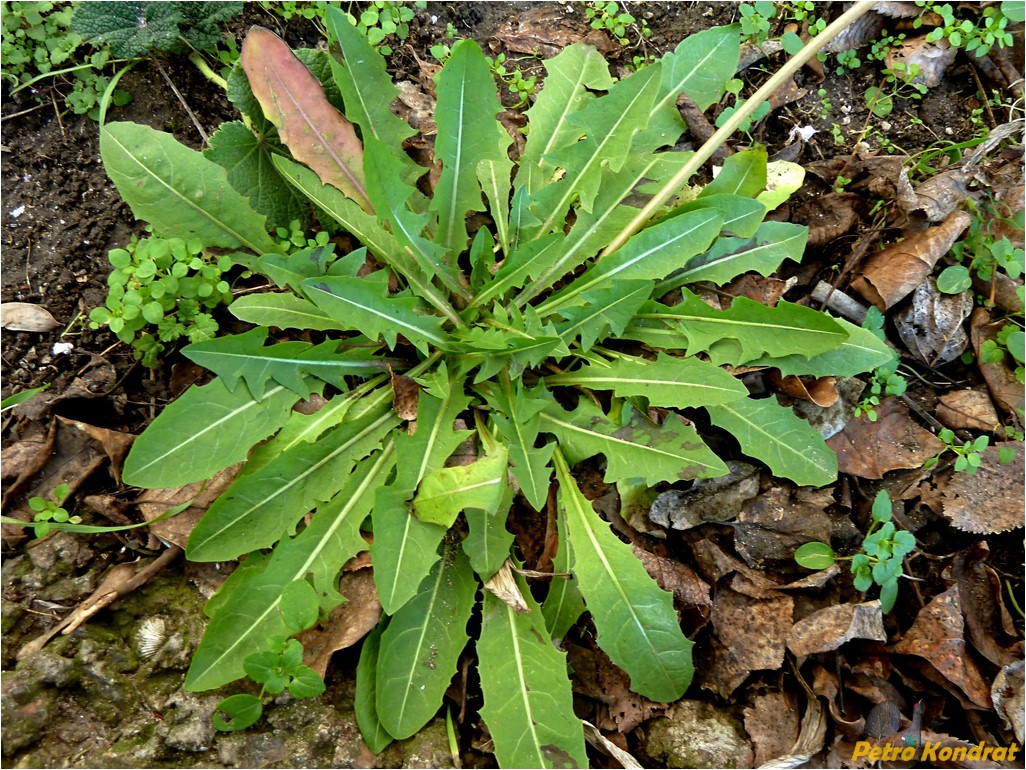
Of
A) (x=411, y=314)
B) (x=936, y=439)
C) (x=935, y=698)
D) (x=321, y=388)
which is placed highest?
(x=411, y=314)

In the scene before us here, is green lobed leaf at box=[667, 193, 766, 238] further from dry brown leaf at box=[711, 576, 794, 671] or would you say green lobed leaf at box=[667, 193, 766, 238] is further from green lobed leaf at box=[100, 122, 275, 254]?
green lobed leaf at box=[100, 122, 275, 254]

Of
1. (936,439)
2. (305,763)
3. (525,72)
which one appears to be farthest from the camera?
(525,72)

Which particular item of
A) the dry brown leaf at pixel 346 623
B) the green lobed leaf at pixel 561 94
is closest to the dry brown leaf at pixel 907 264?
the green lobed leaf at pixel 561 94

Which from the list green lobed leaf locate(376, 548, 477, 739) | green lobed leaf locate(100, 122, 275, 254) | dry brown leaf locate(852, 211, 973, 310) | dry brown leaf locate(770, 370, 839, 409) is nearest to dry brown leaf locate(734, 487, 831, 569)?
dry brown leaf locate(770, 370, 839, 409)

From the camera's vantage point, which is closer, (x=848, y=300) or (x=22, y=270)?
(x=22, y=270)

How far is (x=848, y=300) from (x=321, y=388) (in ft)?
6.55

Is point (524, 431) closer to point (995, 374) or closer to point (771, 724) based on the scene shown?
point (771, 724)

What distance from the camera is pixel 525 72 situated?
2807mm

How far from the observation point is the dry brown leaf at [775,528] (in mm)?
2266

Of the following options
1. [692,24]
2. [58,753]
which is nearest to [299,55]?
[692,24]

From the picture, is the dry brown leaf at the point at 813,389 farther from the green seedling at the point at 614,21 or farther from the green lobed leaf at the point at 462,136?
the green seedling at the point at 614,21

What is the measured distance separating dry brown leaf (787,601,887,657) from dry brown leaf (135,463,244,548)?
6.36 feet

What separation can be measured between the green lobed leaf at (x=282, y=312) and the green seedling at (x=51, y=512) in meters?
0.77

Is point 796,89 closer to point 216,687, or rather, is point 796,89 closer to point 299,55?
point 299,55
